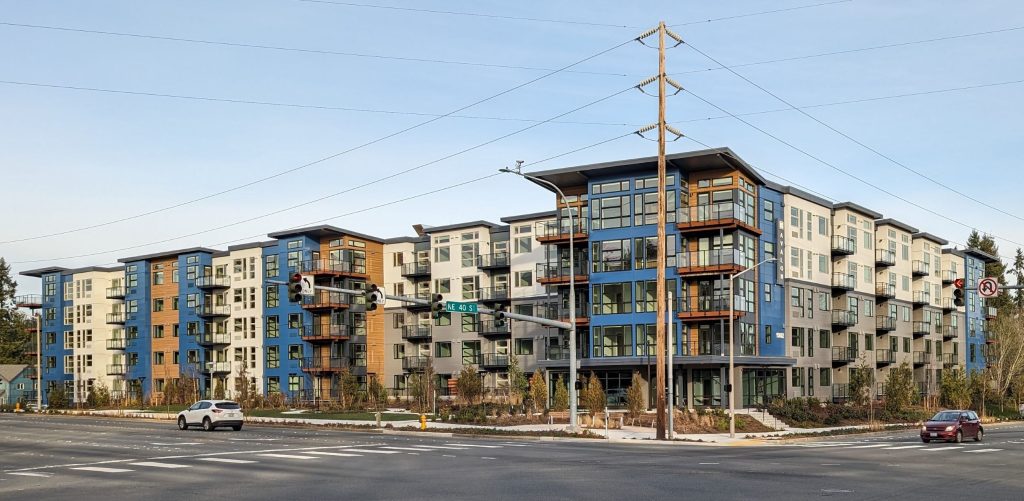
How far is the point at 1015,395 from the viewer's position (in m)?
99.3

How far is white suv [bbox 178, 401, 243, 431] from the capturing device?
176ft

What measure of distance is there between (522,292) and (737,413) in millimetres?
28995

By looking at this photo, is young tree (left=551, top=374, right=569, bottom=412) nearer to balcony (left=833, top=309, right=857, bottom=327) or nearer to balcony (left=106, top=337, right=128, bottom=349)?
balcony (left=833, top=309, right=857, bottom=327)

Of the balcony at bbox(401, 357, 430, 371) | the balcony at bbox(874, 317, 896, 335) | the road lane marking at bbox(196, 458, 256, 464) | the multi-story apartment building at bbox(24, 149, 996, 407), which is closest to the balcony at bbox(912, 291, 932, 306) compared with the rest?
the multi-story apartment building at bbox(24, 149, 996, 407)

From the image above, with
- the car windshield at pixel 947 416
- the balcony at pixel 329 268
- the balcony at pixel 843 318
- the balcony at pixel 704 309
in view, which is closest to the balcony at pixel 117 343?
the balcony at pixel 329 268

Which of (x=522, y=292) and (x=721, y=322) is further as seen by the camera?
(x=522, y=292)

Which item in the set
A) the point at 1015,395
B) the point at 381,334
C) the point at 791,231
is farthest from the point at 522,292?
the point at 1015,395

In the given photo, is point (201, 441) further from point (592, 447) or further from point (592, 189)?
point (592, 189)

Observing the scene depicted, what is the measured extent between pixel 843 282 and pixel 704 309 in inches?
834

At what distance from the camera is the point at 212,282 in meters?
102

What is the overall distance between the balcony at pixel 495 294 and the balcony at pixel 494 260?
196 centimetres

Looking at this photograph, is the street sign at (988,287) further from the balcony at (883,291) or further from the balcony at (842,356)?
the balcony at (883,291)

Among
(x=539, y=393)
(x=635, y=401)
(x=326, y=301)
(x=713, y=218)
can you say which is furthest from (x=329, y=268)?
(x=635, y=401)

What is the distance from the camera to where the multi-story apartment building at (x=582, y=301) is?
222ft
